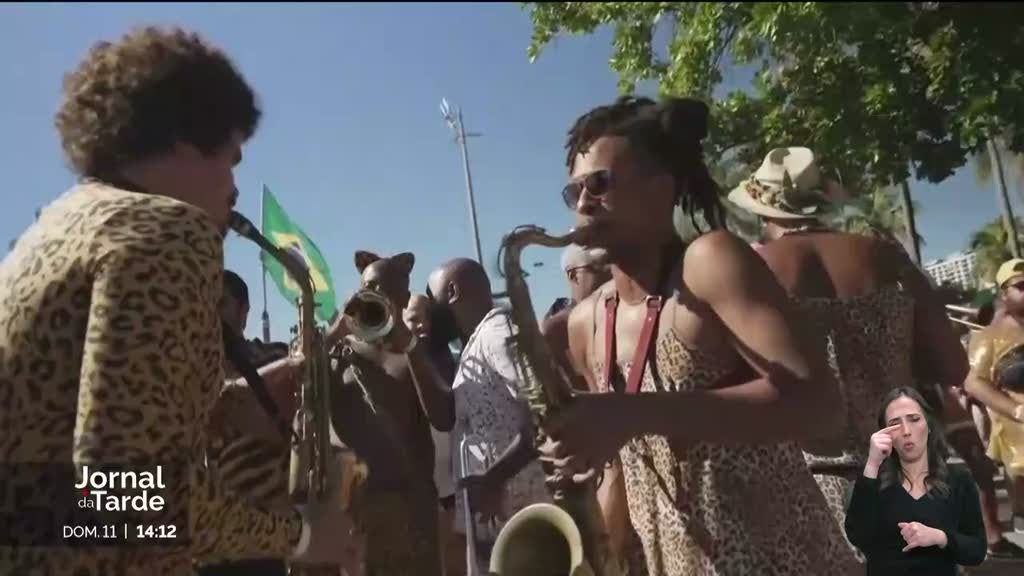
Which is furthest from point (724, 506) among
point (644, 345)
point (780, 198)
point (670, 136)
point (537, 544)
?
point (780, 198)

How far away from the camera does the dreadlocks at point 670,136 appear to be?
2211 millimetres

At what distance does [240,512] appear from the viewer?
1.71m

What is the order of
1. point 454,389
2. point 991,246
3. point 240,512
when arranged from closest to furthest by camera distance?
point 240,512 → point 454,389 → point 991,246

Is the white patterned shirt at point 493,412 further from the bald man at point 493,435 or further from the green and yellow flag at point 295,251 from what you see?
the green and yellow flag at point 295,251

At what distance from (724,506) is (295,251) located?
84.5 inches

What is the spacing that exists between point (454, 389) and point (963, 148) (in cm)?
308

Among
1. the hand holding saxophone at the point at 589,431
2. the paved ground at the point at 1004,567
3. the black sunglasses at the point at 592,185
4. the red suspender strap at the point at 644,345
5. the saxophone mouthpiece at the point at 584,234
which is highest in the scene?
the black sunglasses at the point at 592,185

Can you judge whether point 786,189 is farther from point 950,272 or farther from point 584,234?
point 950,272

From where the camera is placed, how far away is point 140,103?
182 centimetres

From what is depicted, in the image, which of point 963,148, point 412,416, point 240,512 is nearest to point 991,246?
point 963,148

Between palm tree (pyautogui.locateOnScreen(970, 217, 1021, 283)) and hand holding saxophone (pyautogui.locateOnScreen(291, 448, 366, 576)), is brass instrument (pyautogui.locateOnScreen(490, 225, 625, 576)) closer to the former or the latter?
hand holding saxophone (pyautogui.locateOnScreen(291, 448, 366, 576))

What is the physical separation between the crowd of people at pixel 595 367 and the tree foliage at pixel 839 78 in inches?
24.1

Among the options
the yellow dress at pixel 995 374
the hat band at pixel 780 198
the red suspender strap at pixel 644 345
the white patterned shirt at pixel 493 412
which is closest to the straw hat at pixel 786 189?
the hat band at pixel 780 198

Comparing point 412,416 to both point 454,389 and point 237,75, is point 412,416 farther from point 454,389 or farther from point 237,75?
point 237,75
